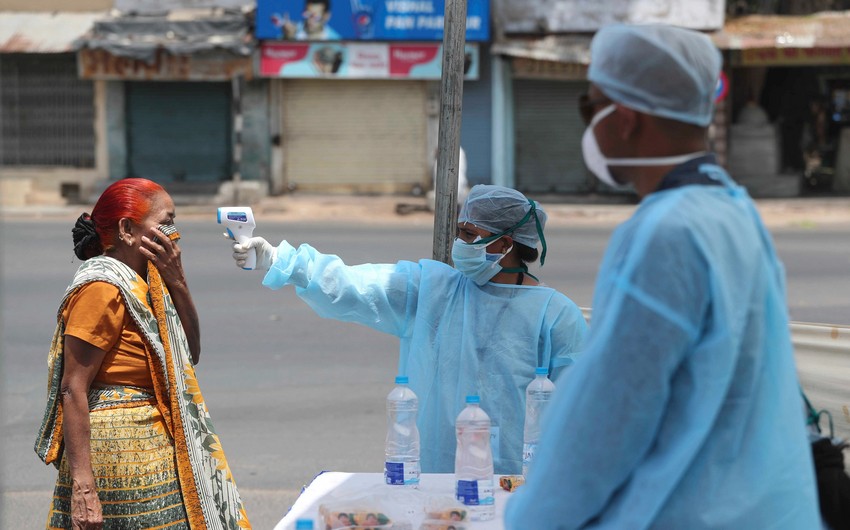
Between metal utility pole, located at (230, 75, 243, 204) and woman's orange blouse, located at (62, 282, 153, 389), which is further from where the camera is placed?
metal utility pole, located at (230, 75, 243, 204)

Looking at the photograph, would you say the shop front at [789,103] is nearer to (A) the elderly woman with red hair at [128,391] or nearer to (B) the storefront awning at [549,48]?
(B) the storefront awning at [549,48]

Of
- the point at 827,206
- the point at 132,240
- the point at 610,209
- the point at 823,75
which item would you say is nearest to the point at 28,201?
the point at 610,209

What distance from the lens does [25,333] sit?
31.9ft

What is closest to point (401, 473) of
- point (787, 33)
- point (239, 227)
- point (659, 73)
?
point (239, 227)

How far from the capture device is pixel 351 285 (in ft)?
12.0

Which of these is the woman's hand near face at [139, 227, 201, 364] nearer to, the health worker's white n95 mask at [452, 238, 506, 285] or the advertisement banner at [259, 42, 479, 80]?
the health worker's white n95 mask at [452, 238, 506, 285]

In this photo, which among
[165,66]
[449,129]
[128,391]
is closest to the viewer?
[128,391]

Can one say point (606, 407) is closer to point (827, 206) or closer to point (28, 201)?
point (827, 206)

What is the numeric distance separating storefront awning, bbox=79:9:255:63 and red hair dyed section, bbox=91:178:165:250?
719 inches

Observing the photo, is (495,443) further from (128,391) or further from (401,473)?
A: (128,391)

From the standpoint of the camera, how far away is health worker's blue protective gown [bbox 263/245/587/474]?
351cm

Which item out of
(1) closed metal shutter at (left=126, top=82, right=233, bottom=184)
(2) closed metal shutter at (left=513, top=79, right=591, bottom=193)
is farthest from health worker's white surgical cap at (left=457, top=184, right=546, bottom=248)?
(1) closed metal shutter at (left=126, top=82, right=233, bottom=184)

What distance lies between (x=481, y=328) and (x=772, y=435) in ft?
5.58

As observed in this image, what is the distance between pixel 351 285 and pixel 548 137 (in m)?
19.8
